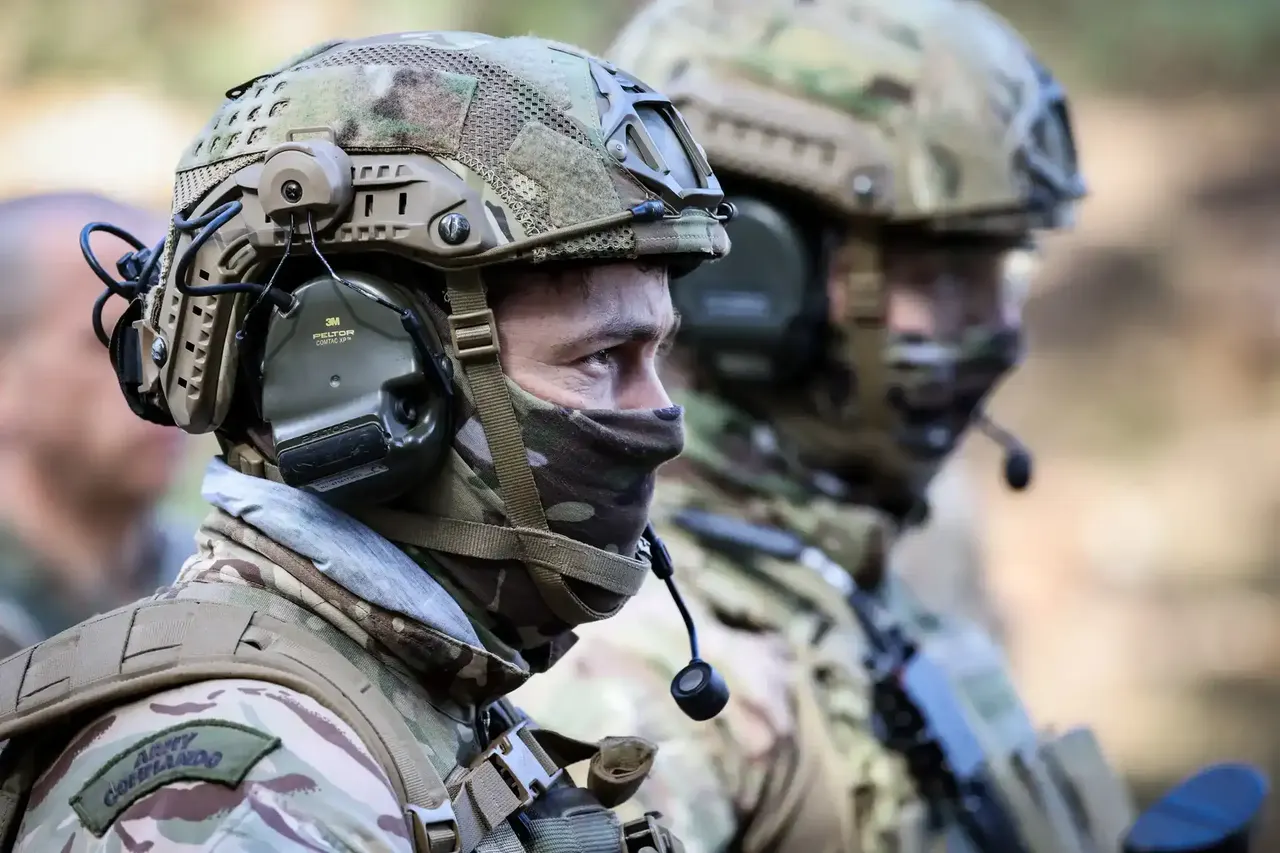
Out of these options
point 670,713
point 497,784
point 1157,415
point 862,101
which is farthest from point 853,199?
point 1157,415

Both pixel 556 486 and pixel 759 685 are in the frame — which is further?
pixel 759 685

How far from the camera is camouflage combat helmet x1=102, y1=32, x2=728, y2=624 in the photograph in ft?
5.11

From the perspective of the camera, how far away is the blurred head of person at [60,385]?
2.84 m

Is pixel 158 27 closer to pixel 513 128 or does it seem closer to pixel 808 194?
pixel 808 194

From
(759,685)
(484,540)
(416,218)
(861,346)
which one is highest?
(416,218)

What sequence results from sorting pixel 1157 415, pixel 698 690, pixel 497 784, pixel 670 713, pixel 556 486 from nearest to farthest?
pixel 497 784
pixel 556 486
pixel 698 690
pixel 670 713
pixel 1157 415

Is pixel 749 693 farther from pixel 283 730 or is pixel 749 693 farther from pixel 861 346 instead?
pixel 283 730

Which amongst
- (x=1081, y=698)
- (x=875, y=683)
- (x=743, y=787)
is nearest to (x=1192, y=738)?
(x=1081, y=698)

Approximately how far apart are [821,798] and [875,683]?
0.95ft

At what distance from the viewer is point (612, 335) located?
5.39 ft

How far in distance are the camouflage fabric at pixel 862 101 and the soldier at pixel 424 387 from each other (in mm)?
1188

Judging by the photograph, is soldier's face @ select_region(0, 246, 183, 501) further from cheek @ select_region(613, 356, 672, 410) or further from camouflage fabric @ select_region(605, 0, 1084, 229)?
cheek @ select_region(613, 356, 672, 410)

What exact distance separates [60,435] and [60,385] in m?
0.09

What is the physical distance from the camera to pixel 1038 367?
5.74m
